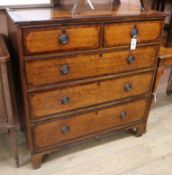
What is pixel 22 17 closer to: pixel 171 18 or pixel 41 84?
pixel 41 84

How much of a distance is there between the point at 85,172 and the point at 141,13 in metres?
1.12

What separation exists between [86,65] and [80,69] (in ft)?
0.15

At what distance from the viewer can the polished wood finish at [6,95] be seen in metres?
1.19

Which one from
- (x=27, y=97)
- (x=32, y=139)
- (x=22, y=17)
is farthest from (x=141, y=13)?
(x=32, y=139)

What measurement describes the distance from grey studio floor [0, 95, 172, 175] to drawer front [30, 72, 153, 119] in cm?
44

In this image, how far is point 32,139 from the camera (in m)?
1.44

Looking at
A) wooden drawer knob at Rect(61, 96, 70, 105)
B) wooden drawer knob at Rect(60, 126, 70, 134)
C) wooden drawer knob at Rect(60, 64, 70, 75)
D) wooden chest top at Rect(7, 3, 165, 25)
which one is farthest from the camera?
wooden drawer knob at Rect(60, 126, 70, 134)

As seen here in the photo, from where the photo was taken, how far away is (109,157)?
1.69 metres

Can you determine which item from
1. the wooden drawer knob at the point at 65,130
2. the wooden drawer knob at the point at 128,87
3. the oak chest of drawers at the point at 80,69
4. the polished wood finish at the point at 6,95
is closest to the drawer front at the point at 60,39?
the oak chest of drawers at the point at 80,69

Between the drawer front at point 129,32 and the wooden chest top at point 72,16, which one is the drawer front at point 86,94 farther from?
the wooden chest top at point 72,16

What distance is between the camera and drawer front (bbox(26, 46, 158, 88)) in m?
1.24

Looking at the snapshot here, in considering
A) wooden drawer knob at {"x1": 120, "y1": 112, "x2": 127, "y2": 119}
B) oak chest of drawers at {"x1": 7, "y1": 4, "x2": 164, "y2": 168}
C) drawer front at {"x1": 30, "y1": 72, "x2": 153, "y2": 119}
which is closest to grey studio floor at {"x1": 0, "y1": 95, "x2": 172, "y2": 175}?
oak chest of drawers at {"x1": 7, "y1": 4, "x2": 164, "y2": 168}

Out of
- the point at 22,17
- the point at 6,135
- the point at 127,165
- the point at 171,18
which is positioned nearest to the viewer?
the point at 22,17

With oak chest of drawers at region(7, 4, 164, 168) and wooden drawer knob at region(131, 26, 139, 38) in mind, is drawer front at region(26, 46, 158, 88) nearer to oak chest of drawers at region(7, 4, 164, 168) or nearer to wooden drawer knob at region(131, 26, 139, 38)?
oak chest of drawers at region(7, 4, 164, 168)
